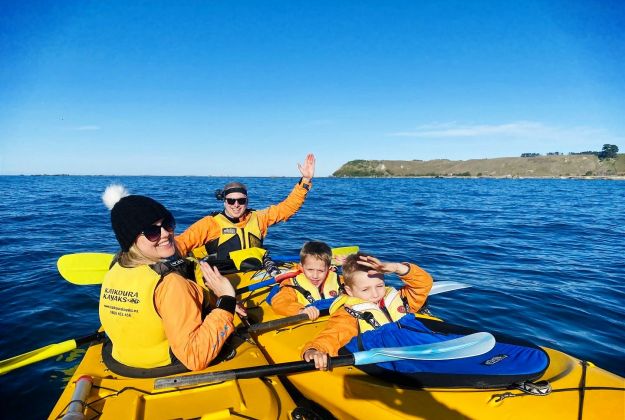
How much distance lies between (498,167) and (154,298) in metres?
137

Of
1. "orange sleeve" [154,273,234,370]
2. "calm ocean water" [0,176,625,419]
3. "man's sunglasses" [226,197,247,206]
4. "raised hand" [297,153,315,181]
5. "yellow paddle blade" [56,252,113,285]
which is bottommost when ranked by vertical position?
"calm ocean water" [0,176,625,419]

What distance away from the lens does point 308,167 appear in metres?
6.73

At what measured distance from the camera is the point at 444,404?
2582mm

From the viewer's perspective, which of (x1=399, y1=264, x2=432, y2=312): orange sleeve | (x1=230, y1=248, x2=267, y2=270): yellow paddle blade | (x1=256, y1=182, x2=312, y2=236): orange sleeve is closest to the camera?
(x1=399, y1=264, x2=432, y2=312): orange sleeve

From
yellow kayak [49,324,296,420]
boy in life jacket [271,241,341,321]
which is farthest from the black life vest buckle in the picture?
boy in life jacket [271,241,341,321]

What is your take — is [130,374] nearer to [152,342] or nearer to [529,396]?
[152,342]

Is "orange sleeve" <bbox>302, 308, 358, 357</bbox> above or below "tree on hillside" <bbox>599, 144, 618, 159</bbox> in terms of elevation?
below

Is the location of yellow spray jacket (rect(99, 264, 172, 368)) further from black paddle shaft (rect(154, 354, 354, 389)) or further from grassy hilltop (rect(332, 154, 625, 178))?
grassy hilltop (rect(332, 154, 625, 178))

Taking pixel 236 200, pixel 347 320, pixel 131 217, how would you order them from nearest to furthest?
pixel 131 217
pixel 347 320
pixel 236 200

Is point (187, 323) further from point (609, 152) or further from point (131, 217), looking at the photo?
point (609, 152)

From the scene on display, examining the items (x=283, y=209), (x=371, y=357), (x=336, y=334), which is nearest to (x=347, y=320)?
(x=336, y=334)

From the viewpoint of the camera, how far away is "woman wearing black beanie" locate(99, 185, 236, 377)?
237cm

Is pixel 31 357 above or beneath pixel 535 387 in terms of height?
beneath

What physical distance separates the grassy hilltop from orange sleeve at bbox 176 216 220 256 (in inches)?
4902
